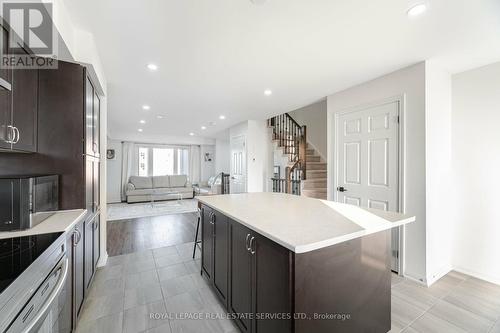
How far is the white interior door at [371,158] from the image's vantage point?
2564 millimetres

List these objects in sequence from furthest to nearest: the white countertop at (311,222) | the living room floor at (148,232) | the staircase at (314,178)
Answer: the staircase at (314,178) → the living room floor at (148,232) → the white countertop at (311,222)

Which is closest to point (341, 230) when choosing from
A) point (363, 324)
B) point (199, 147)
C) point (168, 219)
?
point (363, 324)

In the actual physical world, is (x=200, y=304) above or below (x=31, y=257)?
below

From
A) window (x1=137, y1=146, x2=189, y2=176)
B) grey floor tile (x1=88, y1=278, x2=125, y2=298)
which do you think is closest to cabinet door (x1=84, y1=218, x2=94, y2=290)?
grey floor tile (x1=88, y1=278, x2=125, y2=298)

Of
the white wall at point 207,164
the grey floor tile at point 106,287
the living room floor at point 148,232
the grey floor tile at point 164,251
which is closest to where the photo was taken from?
the grey floor tile at point 106,287

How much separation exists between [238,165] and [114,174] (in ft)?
15.3

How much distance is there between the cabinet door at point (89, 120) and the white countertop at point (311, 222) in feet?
4.14

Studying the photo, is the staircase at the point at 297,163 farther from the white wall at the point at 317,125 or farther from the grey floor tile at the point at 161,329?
the grey floor tile at the point at 161,329

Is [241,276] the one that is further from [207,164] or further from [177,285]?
[207,164]

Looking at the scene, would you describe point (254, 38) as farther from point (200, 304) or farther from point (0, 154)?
point (200, 304)

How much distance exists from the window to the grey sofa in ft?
1.95

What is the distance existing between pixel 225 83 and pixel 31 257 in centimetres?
272

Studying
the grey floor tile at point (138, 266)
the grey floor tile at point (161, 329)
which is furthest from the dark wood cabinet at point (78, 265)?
the grey floor tile at point (138, 266)

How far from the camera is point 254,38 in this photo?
1937 mm
